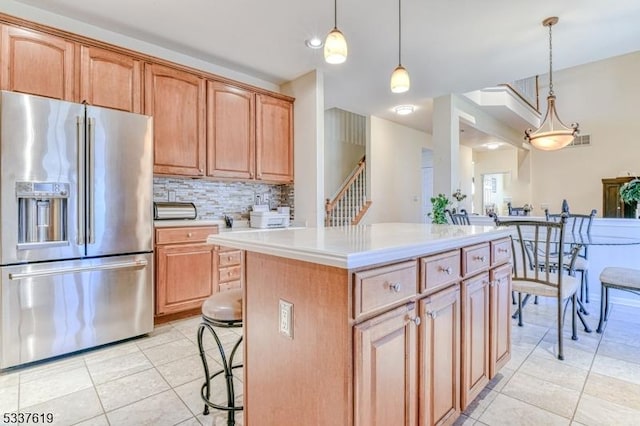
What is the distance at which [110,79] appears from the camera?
→ 2.78m

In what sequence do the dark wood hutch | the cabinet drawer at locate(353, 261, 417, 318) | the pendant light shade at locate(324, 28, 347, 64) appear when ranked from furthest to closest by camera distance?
the dark wood hutch, the pendant light shade at locate(324, 28, 347, 64), the cabinet drawer at locate(353, 261, 417, 318)

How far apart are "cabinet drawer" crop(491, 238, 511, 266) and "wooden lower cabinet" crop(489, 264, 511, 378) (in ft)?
0.14

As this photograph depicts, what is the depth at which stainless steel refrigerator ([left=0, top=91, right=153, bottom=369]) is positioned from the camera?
2.12m

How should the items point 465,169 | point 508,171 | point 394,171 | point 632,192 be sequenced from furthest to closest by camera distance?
point 508,171, point 465,169, point 394,171, point 632,192

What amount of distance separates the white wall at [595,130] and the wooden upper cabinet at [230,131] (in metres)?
7.62

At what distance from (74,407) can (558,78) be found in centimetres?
1025

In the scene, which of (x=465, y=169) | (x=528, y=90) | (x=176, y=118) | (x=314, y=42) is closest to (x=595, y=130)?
(x=528, y=90)

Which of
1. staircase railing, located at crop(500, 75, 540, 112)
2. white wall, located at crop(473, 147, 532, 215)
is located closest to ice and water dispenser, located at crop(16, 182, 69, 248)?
staircase railing, located at crop(500, 75, 540, 112)

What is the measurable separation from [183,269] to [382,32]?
2.93 meters

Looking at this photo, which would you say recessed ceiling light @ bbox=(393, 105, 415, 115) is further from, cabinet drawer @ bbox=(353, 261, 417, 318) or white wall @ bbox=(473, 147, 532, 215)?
white wall @ bbox=(473, 147, 532, 215)

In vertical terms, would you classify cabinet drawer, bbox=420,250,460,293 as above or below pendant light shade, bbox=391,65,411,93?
below

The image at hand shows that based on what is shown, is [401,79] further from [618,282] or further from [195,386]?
[195,386]

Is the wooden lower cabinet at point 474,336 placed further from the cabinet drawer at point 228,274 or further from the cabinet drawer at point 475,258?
the cabinet drawer at point 228,274

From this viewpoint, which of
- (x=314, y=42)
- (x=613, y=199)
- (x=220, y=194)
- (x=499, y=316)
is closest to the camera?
(x=499, y=316)
